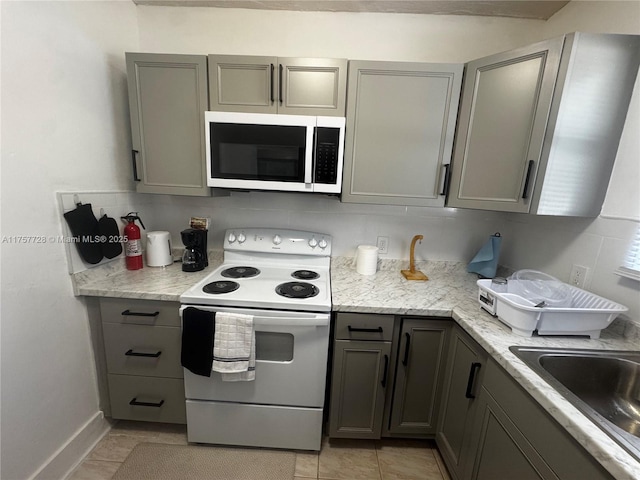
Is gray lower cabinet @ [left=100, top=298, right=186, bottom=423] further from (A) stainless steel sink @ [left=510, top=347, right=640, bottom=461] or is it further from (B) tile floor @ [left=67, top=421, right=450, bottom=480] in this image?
(A) stainless steel sink @ [left=510, top=347, right=640, bottom=461]

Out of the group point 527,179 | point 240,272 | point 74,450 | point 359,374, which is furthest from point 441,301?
point 74,450

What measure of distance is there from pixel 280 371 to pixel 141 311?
2.66ft

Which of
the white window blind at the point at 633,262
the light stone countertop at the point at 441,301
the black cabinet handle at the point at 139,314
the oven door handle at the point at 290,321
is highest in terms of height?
the white window blind at the point at 633,262

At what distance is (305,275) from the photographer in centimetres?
173

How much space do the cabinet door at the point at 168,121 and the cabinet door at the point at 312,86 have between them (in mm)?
444

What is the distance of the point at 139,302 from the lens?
4.72 feet

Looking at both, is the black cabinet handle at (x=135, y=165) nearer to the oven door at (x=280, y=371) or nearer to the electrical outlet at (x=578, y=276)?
the oven door at (x=280, y=371)

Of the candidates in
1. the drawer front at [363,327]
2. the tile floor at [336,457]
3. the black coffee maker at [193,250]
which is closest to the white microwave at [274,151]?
the black coffee maker at [193,250]

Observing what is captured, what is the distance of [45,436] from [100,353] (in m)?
0.39

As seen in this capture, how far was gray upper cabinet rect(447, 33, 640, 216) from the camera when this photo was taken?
114 centimetres

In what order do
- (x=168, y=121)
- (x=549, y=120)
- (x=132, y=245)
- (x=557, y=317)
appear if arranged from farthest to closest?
1. (x=132, y=245)
2. (x=168, y=121)
3. (x=549, y=120)
4. (x=557, y=317)

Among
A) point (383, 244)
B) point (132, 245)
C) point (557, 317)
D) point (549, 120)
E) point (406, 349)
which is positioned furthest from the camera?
point (383, 244)

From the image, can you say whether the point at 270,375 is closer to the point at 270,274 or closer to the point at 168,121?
the point at 270,274

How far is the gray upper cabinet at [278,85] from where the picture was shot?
1.44 metres
